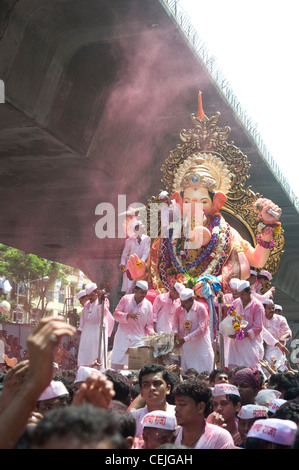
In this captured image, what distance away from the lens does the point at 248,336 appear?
33.2 feet

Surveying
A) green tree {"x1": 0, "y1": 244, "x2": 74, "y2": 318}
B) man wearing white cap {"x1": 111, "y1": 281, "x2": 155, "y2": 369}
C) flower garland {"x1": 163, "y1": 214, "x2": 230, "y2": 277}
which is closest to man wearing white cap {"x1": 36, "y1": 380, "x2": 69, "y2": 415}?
man wearing white cap {"x1": 111, "y1": 281, "x2": 155, "y2": 369}

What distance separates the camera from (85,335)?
11547 millimetres

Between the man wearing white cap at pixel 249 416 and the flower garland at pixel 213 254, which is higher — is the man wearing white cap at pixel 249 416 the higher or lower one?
the lower one

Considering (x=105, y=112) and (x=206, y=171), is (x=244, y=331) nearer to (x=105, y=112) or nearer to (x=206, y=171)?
(x=206, y=171)

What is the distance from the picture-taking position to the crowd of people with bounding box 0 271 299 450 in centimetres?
217

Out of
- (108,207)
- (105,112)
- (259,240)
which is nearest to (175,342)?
(259,240)

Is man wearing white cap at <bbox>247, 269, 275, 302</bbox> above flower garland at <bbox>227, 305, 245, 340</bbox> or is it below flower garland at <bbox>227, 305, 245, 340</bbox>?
above

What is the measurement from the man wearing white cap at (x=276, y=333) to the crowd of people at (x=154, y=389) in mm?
19

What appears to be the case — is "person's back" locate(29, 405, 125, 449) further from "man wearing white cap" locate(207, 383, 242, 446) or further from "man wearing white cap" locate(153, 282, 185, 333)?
"man wearing white cap" locate(153, 282, 185, 333)

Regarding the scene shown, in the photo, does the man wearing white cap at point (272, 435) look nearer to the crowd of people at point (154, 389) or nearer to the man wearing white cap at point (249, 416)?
the crowd of people at point (154, 389)

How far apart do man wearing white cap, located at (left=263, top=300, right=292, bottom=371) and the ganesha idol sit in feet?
2.58

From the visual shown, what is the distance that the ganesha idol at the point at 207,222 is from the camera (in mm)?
12039

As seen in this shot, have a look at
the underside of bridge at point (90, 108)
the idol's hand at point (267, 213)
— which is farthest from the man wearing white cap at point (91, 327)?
the underside of bridge at point (90, 108)
